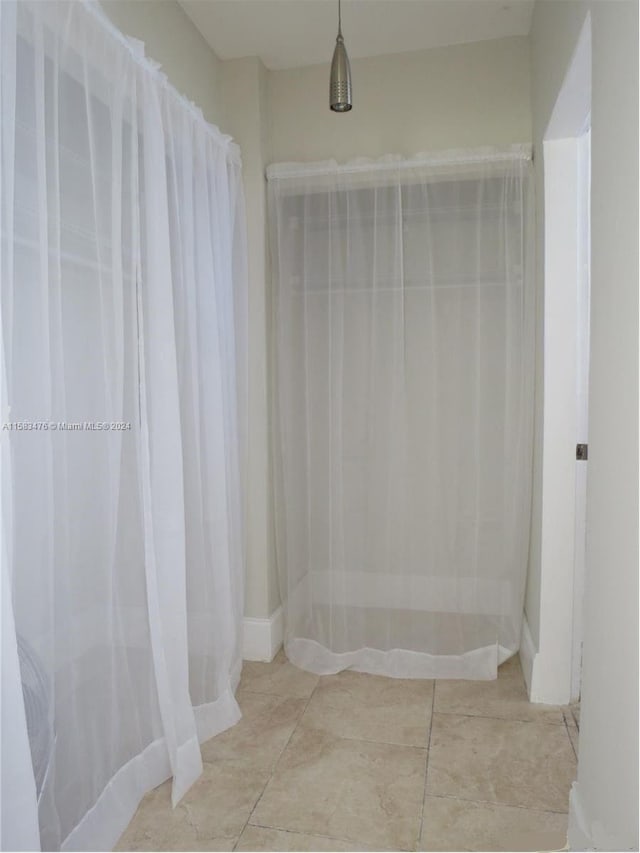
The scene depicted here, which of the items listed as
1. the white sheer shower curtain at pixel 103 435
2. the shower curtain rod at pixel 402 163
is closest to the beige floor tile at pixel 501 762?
the white sheer shower curtain at pixel 103 435

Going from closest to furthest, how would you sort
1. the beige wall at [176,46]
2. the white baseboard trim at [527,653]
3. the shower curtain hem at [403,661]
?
the beige wall at [176,46]
the white baseboard trim at [527,653]
the shower curtain hem at [403,661]

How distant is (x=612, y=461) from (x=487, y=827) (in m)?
1.19

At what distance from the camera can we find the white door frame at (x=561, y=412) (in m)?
2.40

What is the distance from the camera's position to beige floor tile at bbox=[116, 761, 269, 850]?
1.74 m

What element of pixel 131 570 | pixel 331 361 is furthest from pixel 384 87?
pixel 131 570

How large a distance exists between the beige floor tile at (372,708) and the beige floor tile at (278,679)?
6 cm

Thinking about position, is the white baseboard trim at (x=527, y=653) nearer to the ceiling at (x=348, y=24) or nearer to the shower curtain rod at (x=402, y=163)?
the shower curtain rod at (x=402, y=163)

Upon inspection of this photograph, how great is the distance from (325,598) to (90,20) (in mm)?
2370

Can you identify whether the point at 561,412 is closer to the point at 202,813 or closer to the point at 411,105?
the point at 411,105

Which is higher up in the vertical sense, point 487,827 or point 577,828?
point 577,828

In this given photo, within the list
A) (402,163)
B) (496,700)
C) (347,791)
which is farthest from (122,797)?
(402,163)

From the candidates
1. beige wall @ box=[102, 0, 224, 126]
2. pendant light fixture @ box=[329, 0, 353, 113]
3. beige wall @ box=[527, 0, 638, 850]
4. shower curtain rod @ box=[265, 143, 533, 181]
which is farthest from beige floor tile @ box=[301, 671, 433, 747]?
beige wall @ box=[102, 0, 224, 126]

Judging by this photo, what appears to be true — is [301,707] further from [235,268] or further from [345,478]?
[235,268]

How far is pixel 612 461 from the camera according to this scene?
4.53 feet
